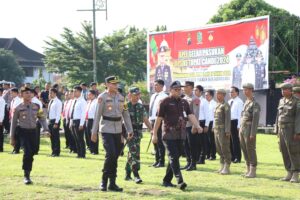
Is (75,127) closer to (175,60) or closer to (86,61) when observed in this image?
(175,60)

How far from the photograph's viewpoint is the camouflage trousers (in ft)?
40.4

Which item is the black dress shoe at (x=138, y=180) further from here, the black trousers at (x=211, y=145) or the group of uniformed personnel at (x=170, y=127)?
the black trousers at (x=211, y=145)

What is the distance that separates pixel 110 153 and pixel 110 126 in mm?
514

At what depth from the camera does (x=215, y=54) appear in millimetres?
28047

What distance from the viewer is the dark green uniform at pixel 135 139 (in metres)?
12.4

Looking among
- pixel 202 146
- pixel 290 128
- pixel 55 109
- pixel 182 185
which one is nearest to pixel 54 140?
pixel 55 109

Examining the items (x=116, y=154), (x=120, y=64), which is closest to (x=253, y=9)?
(x=120, y=64)

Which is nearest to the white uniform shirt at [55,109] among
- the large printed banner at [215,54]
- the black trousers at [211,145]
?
the black trousers at [211,145]

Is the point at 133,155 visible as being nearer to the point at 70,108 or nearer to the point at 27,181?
the point at 27,181

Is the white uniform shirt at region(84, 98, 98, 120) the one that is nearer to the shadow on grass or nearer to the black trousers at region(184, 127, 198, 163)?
the black trousers at region(184, 127, 198, 163)

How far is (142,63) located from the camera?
59500mm

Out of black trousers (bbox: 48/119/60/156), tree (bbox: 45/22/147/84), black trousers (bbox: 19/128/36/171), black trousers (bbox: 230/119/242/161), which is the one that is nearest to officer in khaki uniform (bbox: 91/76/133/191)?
black trousers (bbox: 19/128/36/171)

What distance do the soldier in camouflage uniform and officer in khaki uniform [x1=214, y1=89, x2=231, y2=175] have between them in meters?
1.67

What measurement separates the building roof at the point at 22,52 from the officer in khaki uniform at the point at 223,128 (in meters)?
69.8
